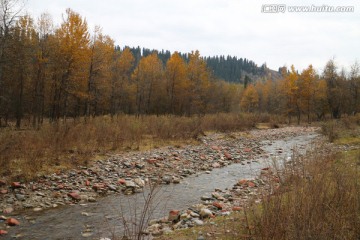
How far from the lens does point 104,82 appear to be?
2848 cm

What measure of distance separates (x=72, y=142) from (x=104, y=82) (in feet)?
62.3

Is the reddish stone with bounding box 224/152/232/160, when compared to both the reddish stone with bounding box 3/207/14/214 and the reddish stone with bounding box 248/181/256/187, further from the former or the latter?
the reddish stone with bounding box 3/207/14/214

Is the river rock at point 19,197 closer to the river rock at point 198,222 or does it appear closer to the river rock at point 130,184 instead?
the river rock at point 130,184

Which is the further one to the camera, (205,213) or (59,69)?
(59,69)

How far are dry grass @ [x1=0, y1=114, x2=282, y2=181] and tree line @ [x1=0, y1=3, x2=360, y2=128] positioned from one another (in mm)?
3757

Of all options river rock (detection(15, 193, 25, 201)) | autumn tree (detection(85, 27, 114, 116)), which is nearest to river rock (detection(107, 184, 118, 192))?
river rock (detection(15, 193, 25, 201))

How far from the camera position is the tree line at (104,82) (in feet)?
74.9

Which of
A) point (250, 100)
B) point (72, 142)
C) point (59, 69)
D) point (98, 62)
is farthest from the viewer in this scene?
point (250, 100)

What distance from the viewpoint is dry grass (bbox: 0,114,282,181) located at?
8.22 m

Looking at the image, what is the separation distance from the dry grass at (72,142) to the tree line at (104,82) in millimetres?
3757

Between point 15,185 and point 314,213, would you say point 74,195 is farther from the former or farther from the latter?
point 314,213

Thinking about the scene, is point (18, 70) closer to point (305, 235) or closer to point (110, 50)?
point (110, 50)

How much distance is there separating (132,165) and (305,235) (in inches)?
333

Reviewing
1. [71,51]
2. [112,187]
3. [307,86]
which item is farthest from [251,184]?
[307,86]
